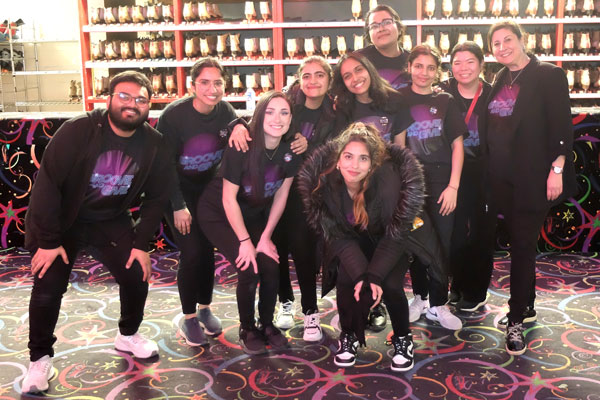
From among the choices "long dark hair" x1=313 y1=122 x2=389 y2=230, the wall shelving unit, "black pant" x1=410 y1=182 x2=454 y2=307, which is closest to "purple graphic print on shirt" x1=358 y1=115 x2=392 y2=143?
"long dark hair" x1=313 y1=122 x2=389 y2=230

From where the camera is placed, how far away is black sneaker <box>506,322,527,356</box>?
2719mm

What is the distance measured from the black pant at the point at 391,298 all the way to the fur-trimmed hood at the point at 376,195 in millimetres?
160

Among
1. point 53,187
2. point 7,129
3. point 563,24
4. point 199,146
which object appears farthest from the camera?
point 563,24

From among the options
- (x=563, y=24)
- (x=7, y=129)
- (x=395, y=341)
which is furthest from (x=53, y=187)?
(x=563, y=24)

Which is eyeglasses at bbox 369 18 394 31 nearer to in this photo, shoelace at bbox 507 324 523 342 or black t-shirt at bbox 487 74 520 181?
black t-shirt at bbox 487 74 520 181

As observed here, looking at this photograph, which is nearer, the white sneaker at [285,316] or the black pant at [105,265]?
the black pant at [105,265]

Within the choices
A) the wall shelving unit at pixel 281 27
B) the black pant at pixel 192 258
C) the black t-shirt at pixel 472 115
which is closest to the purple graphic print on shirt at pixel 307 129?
the black pant at pixel 192 258

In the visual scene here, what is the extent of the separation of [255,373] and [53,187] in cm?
110

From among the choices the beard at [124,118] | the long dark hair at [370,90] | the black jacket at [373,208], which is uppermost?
the long dark hair at [370,90]

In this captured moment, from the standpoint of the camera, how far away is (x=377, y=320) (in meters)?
3.07

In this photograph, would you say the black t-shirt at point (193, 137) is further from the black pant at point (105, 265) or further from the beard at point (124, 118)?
the black pant at point (105, 265)

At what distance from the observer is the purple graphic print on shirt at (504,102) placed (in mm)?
2723

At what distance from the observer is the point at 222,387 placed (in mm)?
2479

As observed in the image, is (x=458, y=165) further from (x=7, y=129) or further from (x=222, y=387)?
(x=7, y=129)
